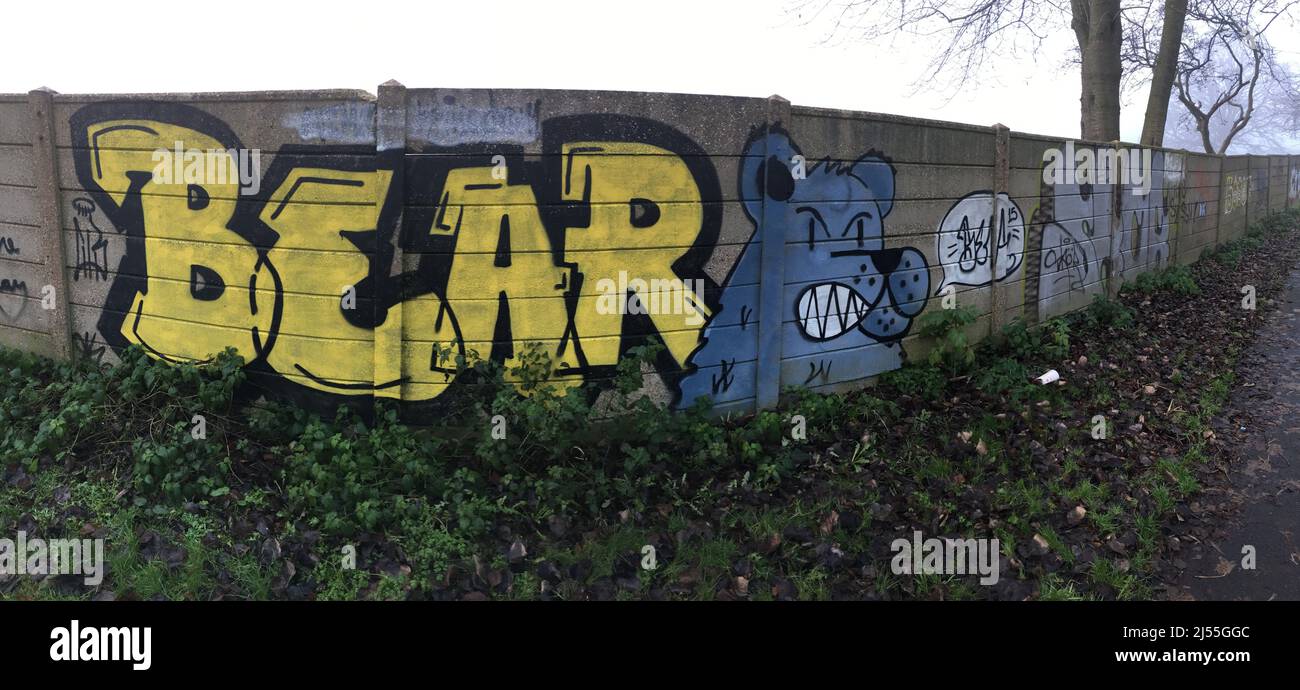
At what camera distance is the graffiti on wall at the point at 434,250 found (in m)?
4.72

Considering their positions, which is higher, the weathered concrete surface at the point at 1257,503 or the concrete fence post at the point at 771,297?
the concrete fence post at the point at 771,297

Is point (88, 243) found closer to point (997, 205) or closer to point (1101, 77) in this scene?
point (997, 205)

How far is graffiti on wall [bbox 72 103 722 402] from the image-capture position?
472 centimetres

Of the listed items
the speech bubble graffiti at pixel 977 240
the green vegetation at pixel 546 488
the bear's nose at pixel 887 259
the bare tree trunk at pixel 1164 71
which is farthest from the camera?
the bare tree trunk at pixel 1164 71

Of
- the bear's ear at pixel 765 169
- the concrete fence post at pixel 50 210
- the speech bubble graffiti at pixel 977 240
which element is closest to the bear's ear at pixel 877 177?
the bear's ear at pixel 765 169

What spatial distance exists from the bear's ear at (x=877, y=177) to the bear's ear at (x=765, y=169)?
0.70m

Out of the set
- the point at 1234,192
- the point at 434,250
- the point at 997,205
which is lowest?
the point at 434,250

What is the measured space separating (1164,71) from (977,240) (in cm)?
1206

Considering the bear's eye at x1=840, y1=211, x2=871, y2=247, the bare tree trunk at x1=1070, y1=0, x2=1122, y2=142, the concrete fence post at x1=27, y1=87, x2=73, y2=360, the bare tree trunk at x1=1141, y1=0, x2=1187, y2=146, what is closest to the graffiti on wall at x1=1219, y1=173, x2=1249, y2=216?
the bare tree trunk at x1=1141, y1=0, x2=1187, y2=146

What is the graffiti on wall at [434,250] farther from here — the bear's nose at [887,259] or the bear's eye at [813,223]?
the bear's nose at [887,259]

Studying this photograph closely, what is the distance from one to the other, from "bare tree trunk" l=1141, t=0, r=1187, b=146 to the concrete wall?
12364mm

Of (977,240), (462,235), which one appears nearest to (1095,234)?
(977,240)

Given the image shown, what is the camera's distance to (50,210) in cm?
574
